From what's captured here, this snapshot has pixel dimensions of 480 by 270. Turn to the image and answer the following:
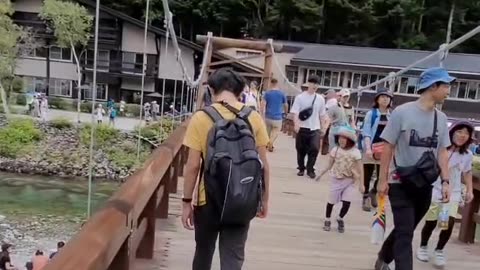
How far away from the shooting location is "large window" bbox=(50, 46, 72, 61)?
28219 millimetres

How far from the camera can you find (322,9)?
31281mm

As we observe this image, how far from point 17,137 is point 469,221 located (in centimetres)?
2188

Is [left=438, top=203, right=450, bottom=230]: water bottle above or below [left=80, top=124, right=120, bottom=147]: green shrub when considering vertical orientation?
above

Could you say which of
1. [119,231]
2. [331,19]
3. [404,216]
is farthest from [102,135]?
[119,231]

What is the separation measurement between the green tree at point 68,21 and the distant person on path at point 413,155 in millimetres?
23331

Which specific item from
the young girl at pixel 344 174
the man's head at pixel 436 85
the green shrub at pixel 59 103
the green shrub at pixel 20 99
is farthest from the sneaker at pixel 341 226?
the green shrub at pixel 20 99

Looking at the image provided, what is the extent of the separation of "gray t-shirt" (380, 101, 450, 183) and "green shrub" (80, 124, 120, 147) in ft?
69.5

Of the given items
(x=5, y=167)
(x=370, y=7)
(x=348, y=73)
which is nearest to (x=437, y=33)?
A: (x=370, y=7)

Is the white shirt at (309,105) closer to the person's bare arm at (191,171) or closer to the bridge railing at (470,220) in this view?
the bridge railing at (470,220)

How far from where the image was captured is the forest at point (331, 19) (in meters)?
30.2

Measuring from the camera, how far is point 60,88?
29.0 meters

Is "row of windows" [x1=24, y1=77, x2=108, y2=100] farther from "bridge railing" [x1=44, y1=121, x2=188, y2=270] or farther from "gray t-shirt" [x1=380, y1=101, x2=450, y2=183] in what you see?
"gray t-shirt" [x1=380, y1=101, x2=450, y2=183]

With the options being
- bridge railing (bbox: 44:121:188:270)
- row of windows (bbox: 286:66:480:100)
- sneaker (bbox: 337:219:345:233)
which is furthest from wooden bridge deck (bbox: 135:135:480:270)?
row of windows (bbox: 286:66:480:100)

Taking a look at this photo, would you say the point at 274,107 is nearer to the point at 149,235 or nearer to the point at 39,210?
the point at 149,235
